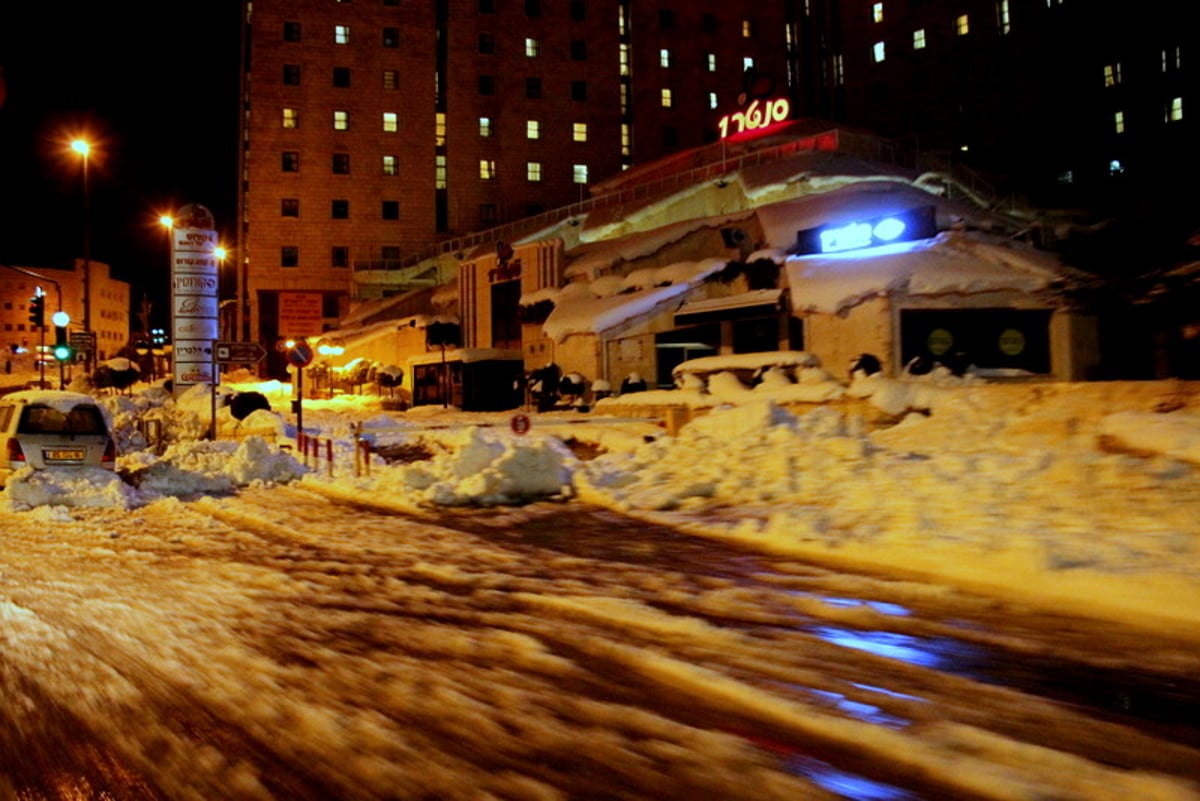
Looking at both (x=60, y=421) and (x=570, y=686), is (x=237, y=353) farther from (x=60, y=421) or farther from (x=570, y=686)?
(x=570, y=686)

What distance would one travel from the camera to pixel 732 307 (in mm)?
28656

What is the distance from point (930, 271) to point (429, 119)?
152 ft

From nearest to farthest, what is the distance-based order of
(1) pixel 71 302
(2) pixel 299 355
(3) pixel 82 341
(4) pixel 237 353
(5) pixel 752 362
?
(2) pixel 299 355 → (4) pixel 237 353 → (5) pixel 752 362 → (3) pixel 82 341 → (1) pixel 71 302

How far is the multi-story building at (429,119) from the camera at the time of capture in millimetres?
60281

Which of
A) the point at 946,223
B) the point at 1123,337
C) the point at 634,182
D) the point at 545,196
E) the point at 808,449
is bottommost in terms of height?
the point at 808,449

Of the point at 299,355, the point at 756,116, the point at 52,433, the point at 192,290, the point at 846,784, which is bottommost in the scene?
the point at 846,784

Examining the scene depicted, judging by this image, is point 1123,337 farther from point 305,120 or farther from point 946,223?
point 305,120

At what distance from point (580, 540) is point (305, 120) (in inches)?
2338

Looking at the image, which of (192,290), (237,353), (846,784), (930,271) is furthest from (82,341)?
(846,784)

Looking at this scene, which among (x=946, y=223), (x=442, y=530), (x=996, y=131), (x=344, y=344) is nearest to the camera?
(x=442, y=530)

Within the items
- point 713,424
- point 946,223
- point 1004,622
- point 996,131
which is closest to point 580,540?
point 1004,622

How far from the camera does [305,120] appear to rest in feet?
198

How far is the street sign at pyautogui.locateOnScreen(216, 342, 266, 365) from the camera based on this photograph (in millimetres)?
19359

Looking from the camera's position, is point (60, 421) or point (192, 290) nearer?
point (60, 421)
